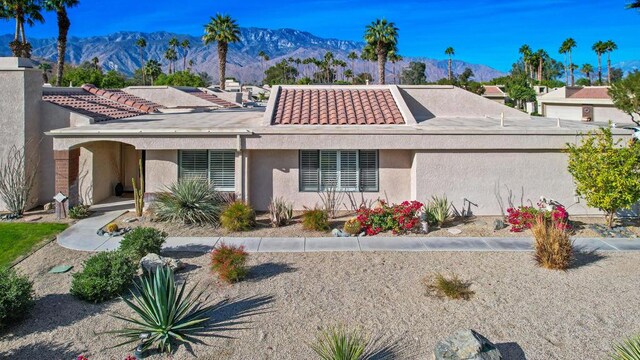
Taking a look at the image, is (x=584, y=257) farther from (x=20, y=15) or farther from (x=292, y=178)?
(x=20, y=15)

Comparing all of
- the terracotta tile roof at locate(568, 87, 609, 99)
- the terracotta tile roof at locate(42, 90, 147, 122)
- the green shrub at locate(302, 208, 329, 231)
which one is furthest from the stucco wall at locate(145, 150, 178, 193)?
the terracotta tile roof at locate(568, 87, 609, 99)

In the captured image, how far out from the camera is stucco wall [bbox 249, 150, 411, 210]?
19016mm

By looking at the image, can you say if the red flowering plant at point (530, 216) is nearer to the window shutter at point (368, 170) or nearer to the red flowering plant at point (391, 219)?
the red flowering plant at point (391, 219)

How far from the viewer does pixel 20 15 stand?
39.4 meters

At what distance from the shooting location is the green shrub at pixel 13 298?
9.69m

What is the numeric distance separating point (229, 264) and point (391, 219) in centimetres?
620

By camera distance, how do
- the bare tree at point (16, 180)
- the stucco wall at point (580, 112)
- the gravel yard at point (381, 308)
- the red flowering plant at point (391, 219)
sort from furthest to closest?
1. the stucco wall at point (580, 112)
2. the bare tree at point (16, 180)
3. the red flowering plant at point (391, 219)
4. the gravel yard at point (381, 308)

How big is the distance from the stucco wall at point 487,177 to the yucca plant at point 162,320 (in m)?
10.5

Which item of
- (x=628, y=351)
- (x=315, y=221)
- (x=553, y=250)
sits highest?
(x=315, y=221)

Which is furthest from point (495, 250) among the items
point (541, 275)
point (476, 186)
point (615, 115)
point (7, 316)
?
point (615, 115)

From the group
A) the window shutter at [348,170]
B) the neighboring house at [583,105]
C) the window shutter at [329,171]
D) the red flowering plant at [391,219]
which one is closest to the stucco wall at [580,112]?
the neighboring house at [583,105]

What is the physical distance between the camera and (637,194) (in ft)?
51.5

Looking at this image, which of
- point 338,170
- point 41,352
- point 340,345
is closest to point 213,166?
point 338,170

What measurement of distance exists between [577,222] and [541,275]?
5.95 metres
